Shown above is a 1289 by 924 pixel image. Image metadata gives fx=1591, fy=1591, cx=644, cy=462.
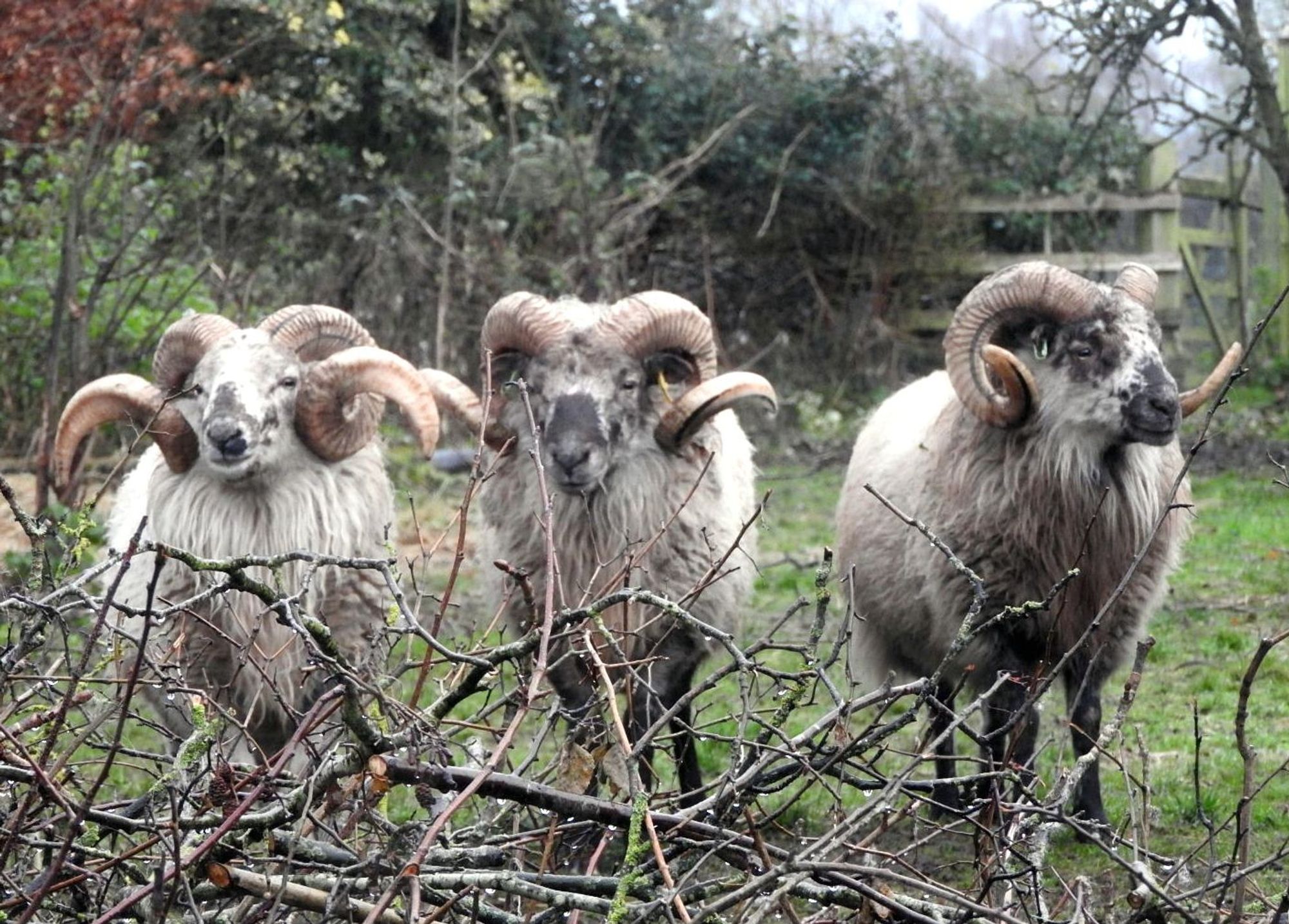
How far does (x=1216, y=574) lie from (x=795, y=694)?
6738 millimetres

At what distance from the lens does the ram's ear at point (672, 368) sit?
6.18 meters

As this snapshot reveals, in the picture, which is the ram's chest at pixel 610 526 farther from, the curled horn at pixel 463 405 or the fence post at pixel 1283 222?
the fence post at pixel 1283 222

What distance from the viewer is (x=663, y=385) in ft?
20.1

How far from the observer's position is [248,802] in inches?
86.9

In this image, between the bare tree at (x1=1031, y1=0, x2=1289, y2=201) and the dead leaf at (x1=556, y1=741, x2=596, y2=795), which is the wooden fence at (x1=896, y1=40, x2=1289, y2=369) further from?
the dead leaf at (x1=556, y1=741, x2=596, y2=795)

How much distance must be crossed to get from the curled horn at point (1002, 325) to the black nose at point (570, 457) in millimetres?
1324

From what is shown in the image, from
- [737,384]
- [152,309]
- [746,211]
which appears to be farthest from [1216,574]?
[746,211]

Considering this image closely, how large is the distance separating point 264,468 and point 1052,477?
9.15 ft

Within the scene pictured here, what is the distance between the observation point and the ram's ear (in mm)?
6180

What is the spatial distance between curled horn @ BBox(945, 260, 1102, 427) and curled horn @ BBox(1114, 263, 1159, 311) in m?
0.17

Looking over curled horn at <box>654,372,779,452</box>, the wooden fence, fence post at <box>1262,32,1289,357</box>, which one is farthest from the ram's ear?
fence post at <box>1262,32,1289,357</box>

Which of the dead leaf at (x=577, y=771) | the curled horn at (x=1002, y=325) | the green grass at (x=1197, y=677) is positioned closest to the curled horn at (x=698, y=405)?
the curled horn at (x=1002, y=325)

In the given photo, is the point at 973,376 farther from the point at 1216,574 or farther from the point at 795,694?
the point at 1216,574

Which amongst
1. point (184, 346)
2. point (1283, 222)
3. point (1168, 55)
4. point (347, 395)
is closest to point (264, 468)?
point (347, 395)
